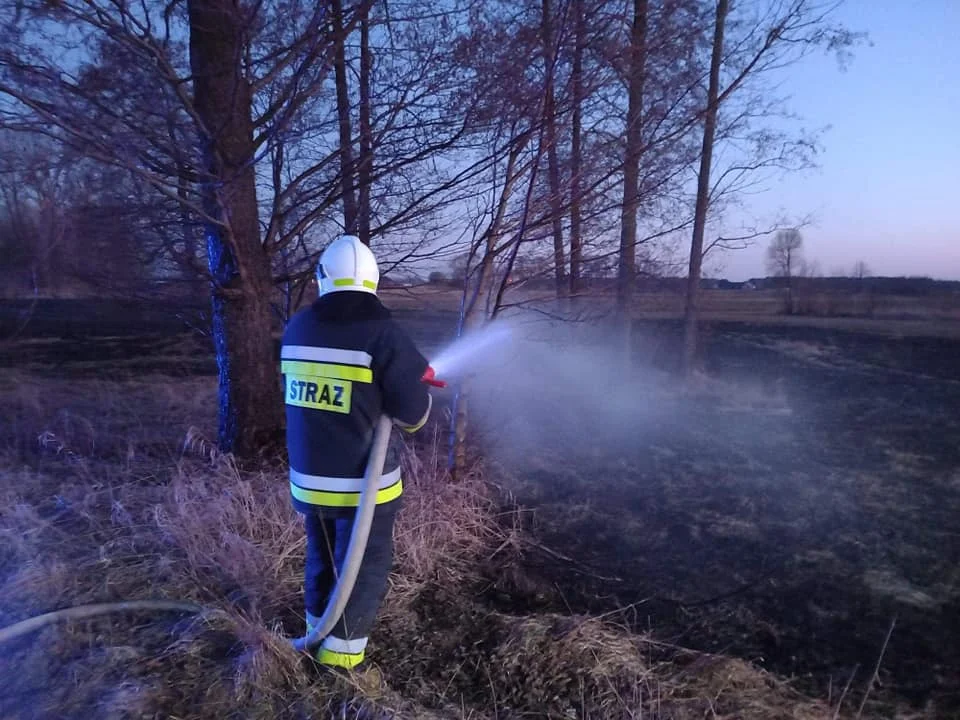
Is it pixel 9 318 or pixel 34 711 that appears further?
pixel 9 318

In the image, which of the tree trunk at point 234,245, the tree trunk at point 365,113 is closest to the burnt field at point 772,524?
the tree trunk at point 234,245

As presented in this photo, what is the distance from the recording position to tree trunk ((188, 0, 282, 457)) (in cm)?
496

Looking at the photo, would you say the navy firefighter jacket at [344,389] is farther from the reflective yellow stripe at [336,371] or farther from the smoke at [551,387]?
the smoke at [551,387]

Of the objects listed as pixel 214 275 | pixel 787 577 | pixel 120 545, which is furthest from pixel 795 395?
pixel 120 545

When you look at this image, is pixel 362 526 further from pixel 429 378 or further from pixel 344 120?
pixel 344 120

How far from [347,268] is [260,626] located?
1.66m

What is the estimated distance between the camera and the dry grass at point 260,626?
275 cm

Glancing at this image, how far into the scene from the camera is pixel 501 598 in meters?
4.43

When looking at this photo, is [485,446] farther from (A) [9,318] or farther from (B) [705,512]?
(A) [9,318]

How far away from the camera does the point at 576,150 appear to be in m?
5.15

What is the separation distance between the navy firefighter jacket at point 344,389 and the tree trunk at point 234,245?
2531mm

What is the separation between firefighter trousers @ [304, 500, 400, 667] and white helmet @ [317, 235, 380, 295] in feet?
3.09

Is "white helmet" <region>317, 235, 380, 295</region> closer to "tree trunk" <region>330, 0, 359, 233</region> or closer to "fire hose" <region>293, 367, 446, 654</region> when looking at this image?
"fire hose" <region>293, 367, 446, 654</region>

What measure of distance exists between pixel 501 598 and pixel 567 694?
1334 mm
